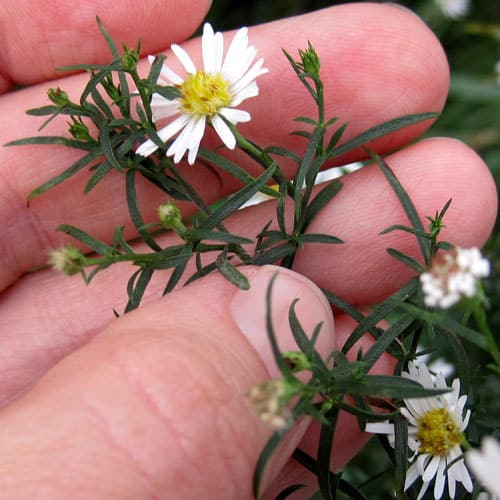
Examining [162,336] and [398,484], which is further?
[398,484]

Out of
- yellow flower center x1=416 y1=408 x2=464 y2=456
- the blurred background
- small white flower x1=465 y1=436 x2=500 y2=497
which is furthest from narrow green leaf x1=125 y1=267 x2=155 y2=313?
the blurred background

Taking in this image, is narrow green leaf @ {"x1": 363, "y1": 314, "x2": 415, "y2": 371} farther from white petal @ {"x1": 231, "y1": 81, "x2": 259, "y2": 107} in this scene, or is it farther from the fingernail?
white petal @ {"x1": 231, "y1": 81, "x2": 259, "y2": 107}

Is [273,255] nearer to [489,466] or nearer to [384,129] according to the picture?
[384,129]

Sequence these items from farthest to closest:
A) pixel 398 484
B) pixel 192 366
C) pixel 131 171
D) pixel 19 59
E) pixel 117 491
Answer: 1. pixel 19 59
2. pixel 131 171
3. pixel 398 484
4. pixel 192 366
5. pixel 117 491

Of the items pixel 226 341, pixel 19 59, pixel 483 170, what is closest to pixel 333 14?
pixel 483 170

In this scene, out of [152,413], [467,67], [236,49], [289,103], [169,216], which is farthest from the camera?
[467,67]

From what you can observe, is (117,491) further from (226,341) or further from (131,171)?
(131,171)

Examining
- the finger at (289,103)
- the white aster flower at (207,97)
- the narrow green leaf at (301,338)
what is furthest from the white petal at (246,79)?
the narrow green leaf at (301,338)

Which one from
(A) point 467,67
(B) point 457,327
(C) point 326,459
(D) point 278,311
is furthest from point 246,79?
(A) point 467,67
